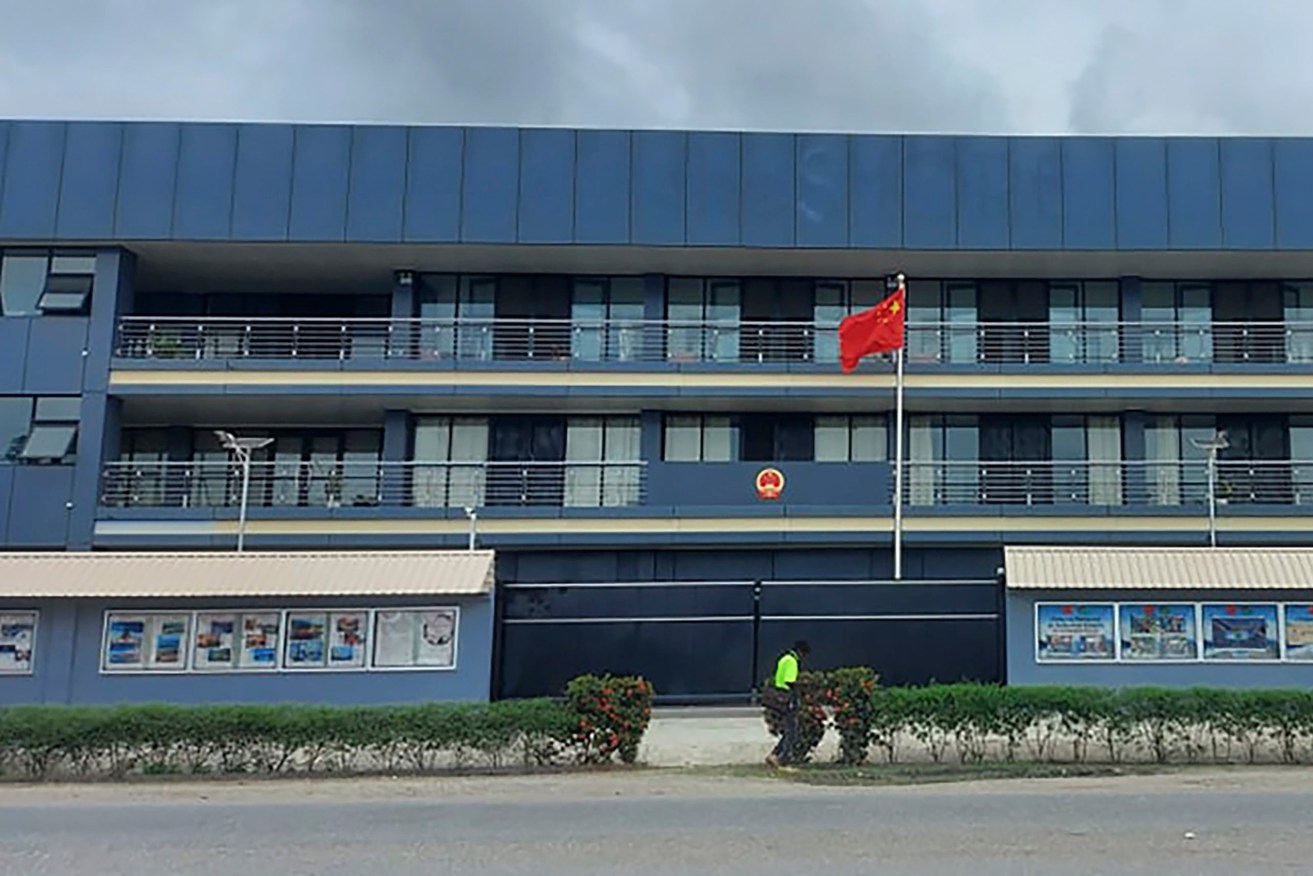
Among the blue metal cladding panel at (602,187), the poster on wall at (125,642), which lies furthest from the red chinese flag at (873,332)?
the poster on wall at (125,642)

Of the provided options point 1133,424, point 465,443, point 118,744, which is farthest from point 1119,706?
point 465,443

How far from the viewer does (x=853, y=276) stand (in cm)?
2992

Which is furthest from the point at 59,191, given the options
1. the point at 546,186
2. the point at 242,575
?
the point at 242,575

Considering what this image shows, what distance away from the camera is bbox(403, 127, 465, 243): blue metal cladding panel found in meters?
27.6

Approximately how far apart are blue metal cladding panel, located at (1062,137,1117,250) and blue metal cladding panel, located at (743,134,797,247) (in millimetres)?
6133

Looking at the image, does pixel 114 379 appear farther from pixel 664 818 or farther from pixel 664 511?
pixel 664 818

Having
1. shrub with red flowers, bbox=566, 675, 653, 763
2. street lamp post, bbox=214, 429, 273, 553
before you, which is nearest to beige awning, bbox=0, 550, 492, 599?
shrub with red flowers, bbox=566, 675, 653, 763

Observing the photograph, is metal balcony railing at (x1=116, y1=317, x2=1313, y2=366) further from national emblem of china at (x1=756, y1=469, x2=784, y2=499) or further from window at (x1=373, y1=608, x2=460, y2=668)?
window at (x1=373, y1=608, x2=460, y2=668)

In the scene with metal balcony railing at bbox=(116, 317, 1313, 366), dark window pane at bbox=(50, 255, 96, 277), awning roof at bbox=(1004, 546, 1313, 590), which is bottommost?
awning roof at bbox=(1004, 546, 1313, 590)

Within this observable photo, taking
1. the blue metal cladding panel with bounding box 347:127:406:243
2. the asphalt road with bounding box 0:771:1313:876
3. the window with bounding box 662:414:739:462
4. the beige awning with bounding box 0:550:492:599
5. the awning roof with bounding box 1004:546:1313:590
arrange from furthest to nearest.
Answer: the window with bounding box 662:414:739:462
the blue metal cladding panel with bounding box 347:127:406:243
the beige awning with bounding box 0:550:492:599
the awning roof with bounding box 1004:546:1313:590
the asphalt road with bounding box 0:771:1313:876

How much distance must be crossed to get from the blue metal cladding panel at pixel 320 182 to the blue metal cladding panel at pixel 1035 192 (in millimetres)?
14936

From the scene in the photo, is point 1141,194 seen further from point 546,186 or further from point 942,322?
point 546,186

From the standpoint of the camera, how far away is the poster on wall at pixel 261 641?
64.0ft

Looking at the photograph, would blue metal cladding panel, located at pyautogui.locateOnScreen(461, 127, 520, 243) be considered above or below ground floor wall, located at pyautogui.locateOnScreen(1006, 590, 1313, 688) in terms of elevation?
above
